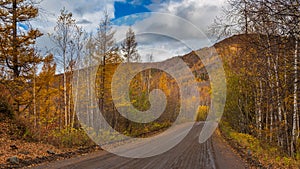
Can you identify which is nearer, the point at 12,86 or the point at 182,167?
the point at 182,167

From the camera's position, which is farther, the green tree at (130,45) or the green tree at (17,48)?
→ the green tree at (130,45)

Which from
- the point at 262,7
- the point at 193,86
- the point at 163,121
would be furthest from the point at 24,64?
the point at 193,86

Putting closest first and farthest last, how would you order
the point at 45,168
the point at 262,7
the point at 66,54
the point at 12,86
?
the point at 262,7
the point at 45,168
the point at 12,86
the point at 66,54

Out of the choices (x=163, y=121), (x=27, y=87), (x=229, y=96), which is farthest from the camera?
(x=163, y=121)

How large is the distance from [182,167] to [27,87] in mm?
12972

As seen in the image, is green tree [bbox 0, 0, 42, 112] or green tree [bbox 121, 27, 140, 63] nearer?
green tree [bbox 0, 0, 42, 112]

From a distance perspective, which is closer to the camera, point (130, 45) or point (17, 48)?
point (17, 48)

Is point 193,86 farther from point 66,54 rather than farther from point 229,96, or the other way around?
point 66,54

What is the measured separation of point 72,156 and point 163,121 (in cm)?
2760

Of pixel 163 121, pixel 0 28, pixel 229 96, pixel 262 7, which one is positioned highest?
pixel 0 28

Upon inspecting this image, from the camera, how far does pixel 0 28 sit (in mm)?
18781

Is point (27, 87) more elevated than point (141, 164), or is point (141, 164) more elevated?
point (27, 87)

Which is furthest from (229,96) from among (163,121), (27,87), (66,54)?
(27,87)

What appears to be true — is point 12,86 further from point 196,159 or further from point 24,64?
point 196,159
